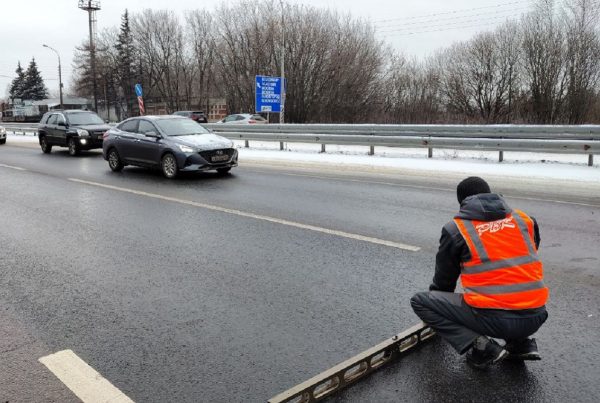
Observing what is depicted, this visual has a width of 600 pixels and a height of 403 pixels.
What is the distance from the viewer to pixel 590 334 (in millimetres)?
3600

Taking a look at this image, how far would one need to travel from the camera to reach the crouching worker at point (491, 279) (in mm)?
2980

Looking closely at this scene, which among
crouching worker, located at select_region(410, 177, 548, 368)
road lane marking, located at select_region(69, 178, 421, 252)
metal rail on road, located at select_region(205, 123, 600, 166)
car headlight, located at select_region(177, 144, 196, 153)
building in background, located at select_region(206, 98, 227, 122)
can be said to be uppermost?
building in background, located at select_region(206, 98, 227, 122)

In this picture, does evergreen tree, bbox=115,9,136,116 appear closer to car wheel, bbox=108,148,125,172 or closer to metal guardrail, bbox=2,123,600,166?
metal guardrail, bbox=2,123,600,166

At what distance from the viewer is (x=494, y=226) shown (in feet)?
9.80

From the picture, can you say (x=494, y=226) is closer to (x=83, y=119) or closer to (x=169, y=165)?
(x=169, y=165)

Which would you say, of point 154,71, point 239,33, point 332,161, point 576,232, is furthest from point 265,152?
point 154,71

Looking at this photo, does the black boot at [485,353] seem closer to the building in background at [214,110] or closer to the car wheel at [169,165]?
the car wheel at [169,165]

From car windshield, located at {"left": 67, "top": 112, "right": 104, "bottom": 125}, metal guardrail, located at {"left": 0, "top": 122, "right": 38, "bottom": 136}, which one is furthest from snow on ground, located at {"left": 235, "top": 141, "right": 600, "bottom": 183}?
metal guardrail, located at {"left": 0, "top": 122, "right": 38, "bottom": 136}

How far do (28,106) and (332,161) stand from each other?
85.8m

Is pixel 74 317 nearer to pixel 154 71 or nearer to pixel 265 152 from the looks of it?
pixel 265 152

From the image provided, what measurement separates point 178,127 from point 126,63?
63.7 metres

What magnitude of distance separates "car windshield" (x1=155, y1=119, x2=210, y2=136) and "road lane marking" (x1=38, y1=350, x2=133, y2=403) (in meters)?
9.62

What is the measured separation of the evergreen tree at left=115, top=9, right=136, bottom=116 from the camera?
68.4 metres

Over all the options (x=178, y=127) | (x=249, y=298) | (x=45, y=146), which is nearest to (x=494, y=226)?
(x=249, y=298)
